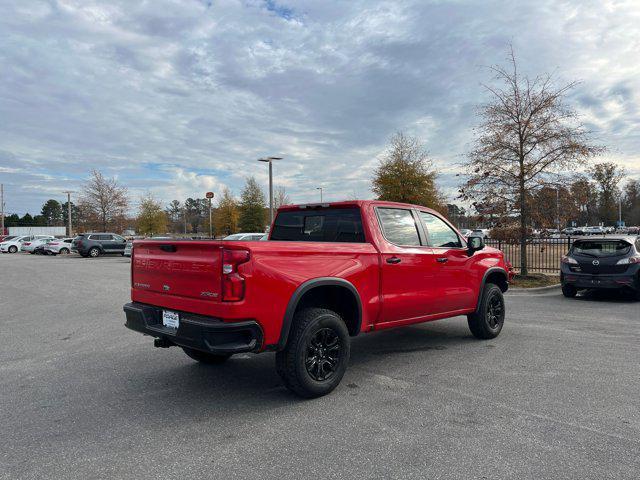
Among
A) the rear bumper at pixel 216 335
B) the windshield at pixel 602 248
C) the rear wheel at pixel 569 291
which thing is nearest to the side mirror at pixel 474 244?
the rear bumper at pixel 216 335

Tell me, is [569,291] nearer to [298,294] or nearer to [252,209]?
[298,294]

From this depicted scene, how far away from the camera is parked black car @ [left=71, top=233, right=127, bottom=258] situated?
1243 inches

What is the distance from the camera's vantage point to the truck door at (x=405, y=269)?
5.15 meters

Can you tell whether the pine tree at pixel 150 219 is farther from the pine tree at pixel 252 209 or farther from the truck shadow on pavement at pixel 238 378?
the truck shadow on pavement at pixel 238 378

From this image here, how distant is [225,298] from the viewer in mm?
3824

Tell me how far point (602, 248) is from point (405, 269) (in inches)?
300

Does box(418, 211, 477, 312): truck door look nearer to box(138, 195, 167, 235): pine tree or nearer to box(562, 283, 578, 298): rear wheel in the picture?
box(562, 283, 578, 298): rear wheel

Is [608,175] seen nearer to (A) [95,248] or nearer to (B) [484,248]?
(A) [95,248]

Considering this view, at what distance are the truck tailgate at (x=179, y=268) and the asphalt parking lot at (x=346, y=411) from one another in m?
1.04

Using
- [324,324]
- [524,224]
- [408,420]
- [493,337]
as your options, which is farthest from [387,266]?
[524,224]

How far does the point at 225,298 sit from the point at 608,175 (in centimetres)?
8099

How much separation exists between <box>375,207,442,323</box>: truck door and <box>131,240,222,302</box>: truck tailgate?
1.92 meters

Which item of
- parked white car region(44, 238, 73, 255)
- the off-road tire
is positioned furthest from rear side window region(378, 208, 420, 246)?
parked white car region(44, 238, 73, 255)

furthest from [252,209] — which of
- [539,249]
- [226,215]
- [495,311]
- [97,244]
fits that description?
[495,311]
